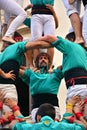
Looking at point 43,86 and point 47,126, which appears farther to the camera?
point 43,86

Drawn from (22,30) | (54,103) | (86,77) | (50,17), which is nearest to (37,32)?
(50,17)

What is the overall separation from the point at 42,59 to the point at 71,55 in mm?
1047

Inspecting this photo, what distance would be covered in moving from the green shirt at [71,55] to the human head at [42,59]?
89 cm

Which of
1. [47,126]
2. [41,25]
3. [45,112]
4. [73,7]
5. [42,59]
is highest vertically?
[73,7]

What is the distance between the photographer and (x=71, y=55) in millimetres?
6500

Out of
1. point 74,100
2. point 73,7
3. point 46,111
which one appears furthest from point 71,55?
point 73,7

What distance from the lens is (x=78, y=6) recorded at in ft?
25.0

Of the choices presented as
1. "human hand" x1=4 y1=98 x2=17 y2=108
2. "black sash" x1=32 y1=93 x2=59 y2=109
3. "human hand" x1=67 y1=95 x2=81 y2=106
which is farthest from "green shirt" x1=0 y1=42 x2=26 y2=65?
"human hand" x1=67 y1=95 x2=81 y2=106

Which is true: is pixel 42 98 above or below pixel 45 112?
above

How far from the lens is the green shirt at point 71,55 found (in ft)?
21.2

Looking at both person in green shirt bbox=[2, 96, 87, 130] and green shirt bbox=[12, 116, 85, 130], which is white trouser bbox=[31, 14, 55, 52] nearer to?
person in green shirt bbox=[2, 96, 87, 130]

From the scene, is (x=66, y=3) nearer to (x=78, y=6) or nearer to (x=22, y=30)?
(x=78, y=6)

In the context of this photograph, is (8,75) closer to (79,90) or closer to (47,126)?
(79,90)

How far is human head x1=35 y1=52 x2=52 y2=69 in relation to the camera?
7.46 meters
